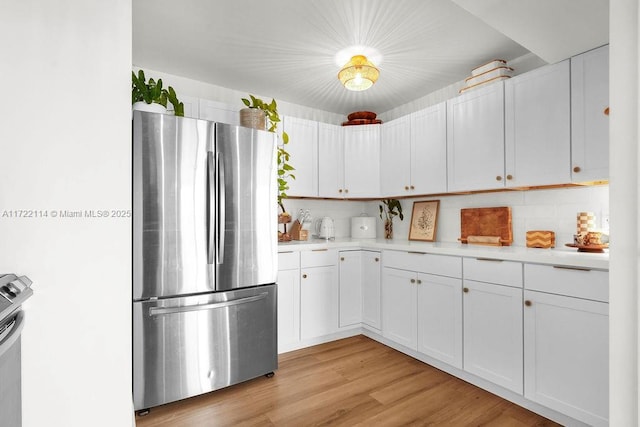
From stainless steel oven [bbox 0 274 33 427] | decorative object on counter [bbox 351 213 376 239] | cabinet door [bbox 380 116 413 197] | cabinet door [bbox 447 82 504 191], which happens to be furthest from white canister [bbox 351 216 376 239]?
stainless steel oven [bbox 0 274 33 427]

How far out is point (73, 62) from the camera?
1343 millimetres

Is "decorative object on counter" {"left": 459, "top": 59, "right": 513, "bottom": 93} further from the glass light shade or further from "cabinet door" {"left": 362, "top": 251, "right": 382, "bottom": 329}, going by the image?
"cabinet door" {"left": 362, "top": 251, "right": 382, "bottom": 329}

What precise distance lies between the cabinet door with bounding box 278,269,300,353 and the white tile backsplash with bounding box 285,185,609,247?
93 centimetres

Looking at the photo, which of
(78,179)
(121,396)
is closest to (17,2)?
(78,179)

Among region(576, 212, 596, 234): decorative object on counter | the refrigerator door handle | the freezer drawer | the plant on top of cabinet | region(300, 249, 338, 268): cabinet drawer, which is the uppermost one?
the plant on top of cabinet

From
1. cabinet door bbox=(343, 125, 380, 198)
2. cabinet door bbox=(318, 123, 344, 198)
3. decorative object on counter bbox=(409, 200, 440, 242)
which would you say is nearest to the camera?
decorative object on counter bbox=(409, 200, 440, 242)

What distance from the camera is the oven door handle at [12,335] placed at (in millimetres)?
889

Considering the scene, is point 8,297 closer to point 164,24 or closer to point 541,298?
point 164,24

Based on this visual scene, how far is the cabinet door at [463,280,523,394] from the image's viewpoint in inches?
79.3

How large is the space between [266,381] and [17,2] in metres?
2.44

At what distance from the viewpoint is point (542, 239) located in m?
2.36

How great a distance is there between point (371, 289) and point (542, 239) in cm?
145

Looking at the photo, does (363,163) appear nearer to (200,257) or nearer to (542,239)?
(542,239)

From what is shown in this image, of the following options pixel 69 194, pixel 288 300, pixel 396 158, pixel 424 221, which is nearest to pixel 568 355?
pixel 424 221
